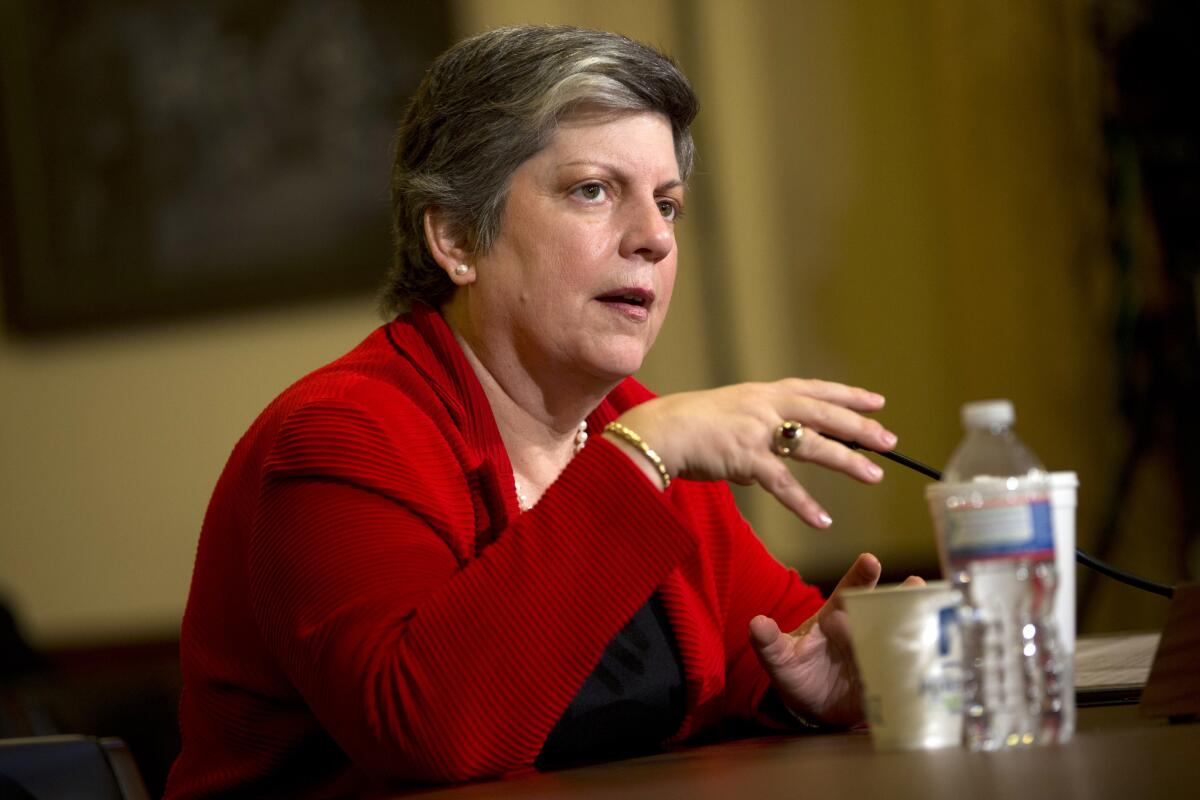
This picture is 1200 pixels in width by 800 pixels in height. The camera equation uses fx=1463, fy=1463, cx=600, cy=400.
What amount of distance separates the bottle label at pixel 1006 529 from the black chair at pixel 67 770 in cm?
70

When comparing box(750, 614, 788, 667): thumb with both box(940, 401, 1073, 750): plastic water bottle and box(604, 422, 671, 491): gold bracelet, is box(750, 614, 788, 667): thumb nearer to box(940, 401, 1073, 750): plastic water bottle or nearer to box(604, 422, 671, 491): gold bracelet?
box(604, 422, 671, 491): gold bracelet

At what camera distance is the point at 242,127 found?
3.99m

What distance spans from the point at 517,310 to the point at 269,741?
1.76 ft

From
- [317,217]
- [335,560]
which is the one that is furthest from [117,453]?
[335,560]

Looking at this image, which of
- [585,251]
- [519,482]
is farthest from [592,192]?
[519,482]

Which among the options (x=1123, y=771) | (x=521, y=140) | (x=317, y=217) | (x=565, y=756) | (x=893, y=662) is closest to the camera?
(x=1123, y=771)

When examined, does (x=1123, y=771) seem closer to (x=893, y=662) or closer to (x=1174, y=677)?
(x=893, y=662)

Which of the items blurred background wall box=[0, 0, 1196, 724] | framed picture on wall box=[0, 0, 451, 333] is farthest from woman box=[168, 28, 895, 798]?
framed picture on wall box=[0, 0, 451, 333]

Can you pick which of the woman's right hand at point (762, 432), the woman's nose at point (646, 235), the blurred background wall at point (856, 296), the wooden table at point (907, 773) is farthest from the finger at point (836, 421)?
the blurred background wall at point (856, 296)

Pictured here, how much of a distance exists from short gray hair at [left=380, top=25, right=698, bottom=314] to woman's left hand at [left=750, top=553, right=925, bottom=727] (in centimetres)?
56

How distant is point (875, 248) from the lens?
3.53 m

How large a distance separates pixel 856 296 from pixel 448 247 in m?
1.99

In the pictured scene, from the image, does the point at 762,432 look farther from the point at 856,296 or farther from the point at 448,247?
the point at 856,296

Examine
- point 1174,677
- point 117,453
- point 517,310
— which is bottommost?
point 117,453
